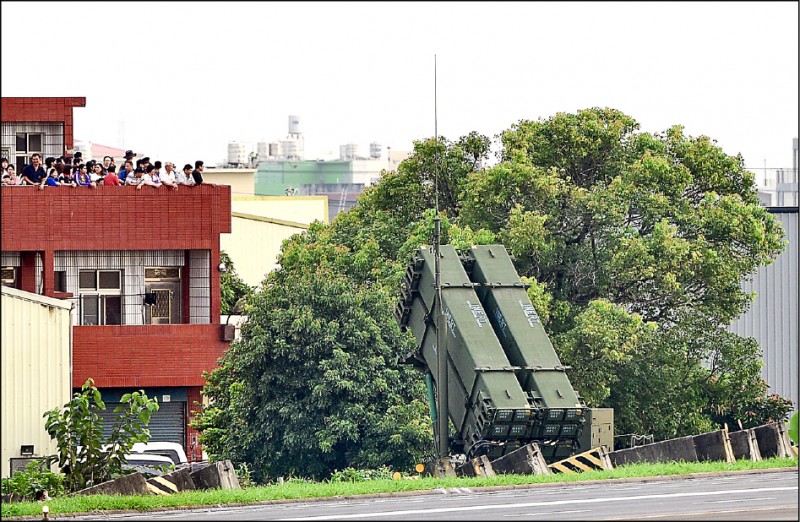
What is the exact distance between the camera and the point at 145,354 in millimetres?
35781

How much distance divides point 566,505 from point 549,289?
49.5ft

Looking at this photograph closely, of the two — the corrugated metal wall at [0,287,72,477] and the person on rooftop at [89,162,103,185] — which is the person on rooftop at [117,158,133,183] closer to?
the person on rooftop at [89,162,103,185]

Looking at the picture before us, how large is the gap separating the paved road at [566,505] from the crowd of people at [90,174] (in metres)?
14.7

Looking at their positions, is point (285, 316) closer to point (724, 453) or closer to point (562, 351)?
point (562, 351)

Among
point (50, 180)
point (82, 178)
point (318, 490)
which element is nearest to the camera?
point (318, 490)

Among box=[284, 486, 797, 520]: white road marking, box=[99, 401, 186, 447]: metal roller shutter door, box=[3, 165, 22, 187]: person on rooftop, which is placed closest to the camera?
box=[284, 486, 797, 520]: white road marking

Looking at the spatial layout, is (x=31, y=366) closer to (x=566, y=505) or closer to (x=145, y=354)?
(x=145, y=354)

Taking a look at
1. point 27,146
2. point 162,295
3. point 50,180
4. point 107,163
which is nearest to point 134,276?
point 162,295

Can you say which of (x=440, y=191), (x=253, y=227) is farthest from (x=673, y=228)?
(x=253, y=227)

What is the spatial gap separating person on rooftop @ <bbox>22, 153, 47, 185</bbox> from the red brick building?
0.65 feet

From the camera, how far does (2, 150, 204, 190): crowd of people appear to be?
1373 inches

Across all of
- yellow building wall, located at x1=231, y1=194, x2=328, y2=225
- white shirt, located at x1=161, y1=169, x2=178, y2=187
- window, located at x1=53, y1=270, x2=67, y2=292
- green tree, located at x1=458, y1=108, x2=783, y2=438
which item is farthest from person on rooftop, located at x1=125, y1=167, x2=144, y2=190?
yellow building wall, located at x1=231, y1=194, x2=328, y2=225

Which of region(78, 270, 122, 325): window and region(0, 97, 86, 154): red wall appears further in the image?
region(0, 97, 86, 154): red wall

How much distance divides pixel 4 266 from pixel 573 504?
1848 centimetres
